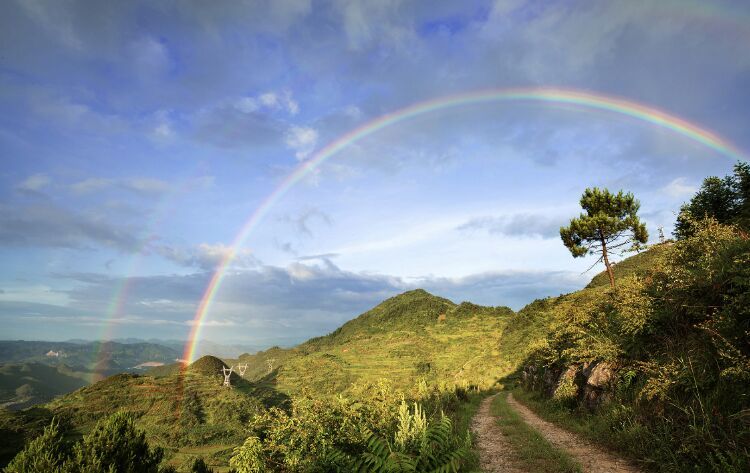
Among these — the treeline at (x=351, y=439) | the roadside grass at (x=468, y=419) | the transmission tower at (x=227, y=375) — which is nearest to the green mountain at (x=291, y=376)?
the transmission tower at (x=227, y=375)

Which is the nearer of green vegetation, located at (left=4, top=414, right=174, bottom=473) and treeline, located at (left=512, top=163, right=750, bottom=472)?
treeline, located at (left=512, top=163, right=750, bottom=472)

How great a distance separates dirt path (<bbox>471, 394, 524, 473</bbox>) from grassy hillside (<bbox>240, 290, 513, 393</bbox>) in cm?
3871

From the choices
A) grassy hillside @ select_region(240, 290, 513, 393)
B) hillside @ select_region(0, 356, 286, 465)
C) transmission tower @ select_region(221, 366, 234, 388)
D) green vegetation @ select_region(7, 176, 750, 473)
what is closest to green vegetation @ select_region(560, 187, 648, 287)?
green vegetation @ select_region(7, 176, 750, 473)

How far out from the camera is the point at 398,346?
337 feet

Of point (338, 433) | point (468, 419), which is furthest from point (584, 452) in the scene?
point (338, 433)

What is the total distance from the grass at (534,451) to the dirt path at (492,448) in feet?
0.94

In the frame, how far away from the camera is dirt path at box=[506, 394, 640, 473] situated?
9.37 meters

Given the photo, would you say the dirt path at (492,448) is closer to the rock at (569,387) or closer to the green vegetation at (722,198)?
the rock at (569,387)

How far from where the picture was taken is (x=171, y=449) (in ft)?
193

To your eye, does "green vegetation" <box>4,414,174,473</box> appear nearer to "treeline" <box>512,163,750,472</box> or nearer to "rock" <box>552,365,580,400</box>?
"treeline" <box>512,163,750,472</box>

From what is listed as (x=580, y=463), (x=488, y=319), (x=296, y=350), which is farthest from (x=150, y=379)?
(x=580, y=463)

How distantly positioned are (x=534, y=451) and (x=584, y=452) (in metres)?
1.51

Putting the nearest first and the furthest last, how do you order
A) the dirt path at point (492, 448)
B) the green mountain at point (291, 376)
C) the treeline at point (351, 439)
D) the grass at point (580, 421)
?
the treeline at point (351, 439) < the dirt path at point (492, 448) < the grass at point (580, 421) < the green mountain at point (291, 376)

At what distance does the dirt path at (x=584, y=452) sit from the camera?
369 inches
